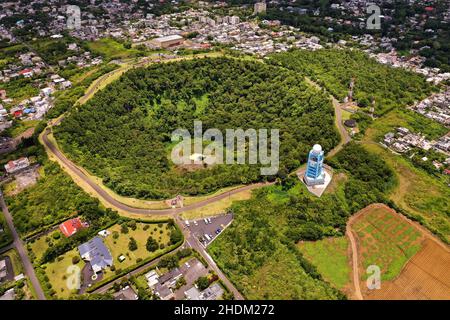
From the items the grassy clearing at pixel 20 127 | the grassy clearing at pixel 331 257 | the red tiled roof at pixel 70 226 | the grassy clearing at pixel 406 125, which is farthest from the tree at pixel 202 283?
the grassy clearing at pixel 20 127

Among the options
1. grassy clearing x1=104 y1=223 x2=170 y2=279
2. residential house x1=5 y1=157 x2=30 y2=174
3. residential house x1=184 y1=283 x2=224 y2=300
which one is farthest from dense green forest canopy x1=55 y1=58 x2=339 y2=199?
residential house x1=184 y1=283 x2=224 y2=300

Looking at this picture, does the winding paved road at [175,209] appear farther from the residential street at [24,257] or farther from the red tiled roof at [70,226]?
the residential street at [24,257]

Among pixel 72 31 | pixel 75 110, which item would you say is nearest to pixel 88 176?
pixel 75 110

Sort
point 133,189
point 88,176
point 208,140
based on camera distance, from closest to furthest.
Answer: point 133,189 → point 88,176 → point 208,140

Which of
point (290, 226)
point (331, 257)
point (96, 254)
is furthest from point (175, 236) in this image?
point (331, 257)

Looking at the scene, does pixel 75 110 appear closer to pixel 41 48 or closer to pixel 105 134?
pixel 105 134

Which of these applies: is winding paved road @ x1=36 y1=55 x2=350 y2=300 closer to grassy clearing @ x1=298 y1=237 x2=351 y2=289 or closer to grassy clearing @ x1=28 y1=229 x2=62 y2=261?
grassy clearing @ x1=28 y1=229 x2=62 y2=261
